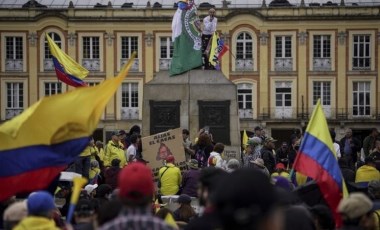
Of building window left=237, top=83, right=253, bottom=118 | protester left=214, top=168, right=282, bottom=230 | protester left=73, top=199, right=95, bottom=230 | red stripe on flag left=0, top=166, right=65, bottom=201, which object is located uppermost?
building window left=237, top=83, right=253, bottom=118

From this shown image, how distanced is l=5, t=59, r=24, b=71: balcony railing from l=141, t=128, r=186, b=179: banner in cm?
4327

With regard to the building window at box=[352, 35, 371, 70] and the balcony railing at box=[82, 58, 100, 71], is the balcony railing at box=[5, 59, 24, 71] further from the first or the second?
the building window at box=[352, 35, 371, 70]

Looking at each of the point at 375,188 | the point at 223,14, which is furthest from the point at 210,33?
the point at 223,14

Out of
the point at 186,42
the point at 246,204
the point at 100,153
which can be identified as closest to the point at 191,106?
the point at 186,42

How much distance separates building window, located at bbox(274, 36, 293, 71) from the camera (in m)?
61.9

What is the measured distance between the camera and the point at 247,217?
16.3ft

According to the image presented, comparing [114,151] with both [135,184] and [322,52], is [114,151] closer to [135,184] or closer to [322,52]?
[135,184]

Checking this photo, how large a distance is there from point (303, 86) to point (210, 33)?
1498 inches

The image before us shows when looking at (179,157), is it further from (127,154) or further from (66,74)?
(66,74)

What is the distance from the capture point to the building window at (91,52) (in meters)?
62.0

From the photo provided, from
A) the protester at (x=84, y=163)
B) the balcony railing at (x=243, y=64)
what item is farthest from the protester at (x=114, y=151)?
the balcony railing at (x=243, y=64)

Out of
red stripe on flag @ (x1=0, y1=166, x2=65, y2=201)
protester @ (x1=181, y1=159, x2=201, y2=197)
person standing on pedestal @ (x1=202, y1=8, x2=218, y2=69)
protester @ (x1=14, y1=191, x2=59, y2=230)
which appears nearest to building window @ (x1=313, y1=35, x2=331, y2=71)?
person standing on pedestal @ (x1=202, y1=8, x2=218, y2=69)

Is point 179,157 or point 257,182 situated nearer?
point 257,182

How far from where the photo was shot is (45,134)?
9.52 m
